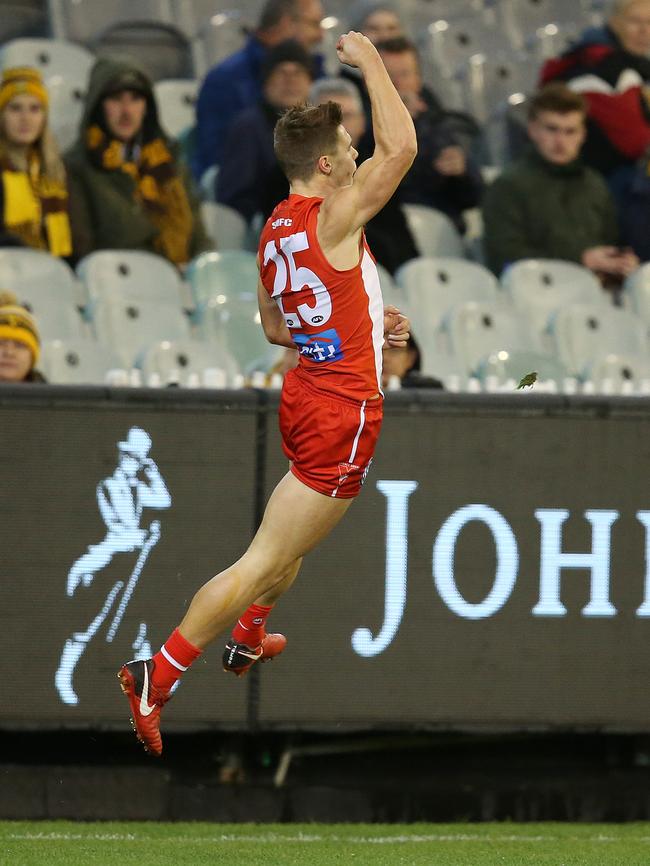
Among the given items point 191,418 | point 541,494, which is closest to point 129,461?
point 191,418

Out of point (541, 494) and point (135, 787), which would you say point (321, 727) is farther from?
point (541, 494)

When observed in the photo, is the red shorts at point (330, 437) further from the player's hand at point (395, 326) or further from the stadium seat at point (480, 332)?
the stadium seat at point (480, 332)

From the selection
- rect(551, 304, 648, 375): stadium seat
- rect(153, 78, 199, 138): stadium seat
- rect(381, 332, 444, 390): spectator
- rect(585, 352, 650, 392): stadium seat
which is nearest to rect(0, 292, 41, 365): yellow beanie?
rect(381, 332, 444, 390): spectator

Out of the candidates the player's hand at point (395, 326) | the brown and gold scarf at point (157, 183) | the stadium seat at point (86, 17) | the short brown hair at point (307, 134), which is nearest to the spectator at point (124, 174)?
the brown and gold scarf at point (157, 183)

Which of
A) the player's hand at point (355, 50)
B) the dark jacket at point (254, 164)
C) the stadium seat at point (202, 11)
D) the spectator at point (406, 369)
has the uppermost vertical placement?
the stadium seat at point (202, 11)

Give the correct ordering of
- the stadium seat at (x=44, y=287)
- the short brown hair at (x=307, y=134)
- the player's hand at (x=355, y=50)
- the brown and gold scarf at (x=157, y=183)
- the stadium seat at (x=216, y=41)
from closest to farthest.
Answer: the player's hand at (x=355, y=50) < the short brown hair at (x=307, y=134) < the stadium seat at (x=44, y=287) < the brown and gold scarf at (x=157, y=183) < the stadium seat at (x=216, y=41)

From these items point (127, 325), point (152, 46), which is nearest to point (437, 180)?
point (152, 46)

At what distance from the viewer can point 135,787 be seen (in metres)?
6.91

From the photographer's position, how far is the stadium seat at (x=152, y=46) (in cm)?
1141

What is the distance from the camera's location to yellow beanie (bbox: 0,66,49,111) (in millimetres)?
9070

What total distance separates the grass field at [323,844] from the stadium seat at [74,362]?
248 centimetres

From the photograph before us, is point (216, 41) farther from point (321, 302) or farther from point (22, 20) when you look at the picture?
point (321, 302)

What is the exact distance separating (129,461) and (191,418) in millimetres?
290

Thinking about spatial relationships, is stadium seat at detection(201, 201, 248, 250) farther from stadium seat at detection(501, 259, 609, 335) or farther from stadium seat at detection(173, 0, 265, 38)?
stadium seat at detection(173, 0, 265, 38)
